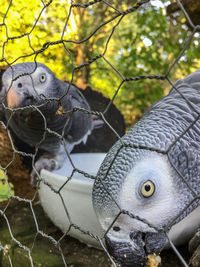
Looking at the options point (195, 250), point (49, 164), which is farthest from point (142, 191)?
point (49, 164)

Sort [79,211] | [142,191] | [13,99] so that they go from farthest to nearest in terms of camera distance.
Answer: [13,99], [79,211], [142,191]

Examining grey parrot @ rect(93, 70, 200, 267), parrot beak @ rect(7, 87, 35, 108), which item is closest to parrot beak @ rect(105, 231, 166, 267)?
grey parrot @ rect(93, 70, 200, 267)

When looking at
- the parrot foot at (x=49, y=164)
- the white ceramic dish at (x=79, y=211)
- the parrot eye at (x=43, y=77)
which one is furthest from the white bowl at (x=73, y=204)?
the parrot eye at (x=43, y=77)

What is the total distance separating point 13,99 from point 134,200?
35cm

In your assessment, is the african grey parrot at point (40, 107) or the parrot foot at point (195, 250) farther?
the african grey parrot at point (40, 107)

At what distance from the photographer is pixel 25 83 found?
2.02 feet

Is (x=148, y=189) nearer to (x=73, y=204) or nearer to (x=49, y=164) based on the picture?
(x=73, y=204)

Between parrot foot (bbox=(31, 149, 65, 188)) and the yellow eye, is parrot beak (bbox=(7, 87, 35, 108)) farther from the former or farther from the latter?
the yellow eye

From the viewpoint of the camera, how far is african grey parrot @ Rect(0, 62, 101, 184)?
0.60m

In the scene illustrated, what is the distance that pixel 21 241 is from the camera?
1.84ft

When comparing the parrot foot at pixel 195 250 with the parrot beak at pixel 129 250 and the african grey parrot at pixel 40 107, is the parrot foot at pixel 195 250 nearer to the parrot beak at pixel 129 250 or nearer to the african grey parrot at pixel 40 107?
the parrot beak at pixel 129 250

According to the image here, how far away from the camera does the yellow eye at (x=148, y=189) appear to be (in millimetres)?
357

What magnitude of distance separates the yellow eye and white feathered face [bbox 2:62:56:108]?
0.32m

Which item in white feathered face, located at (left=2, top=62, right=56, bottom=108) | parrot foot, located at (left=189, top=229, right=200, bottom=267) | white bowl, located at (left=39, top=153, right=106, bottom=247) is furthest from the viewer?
white feathered face, located at (left=2, top=62, right=56, bottom=108)
